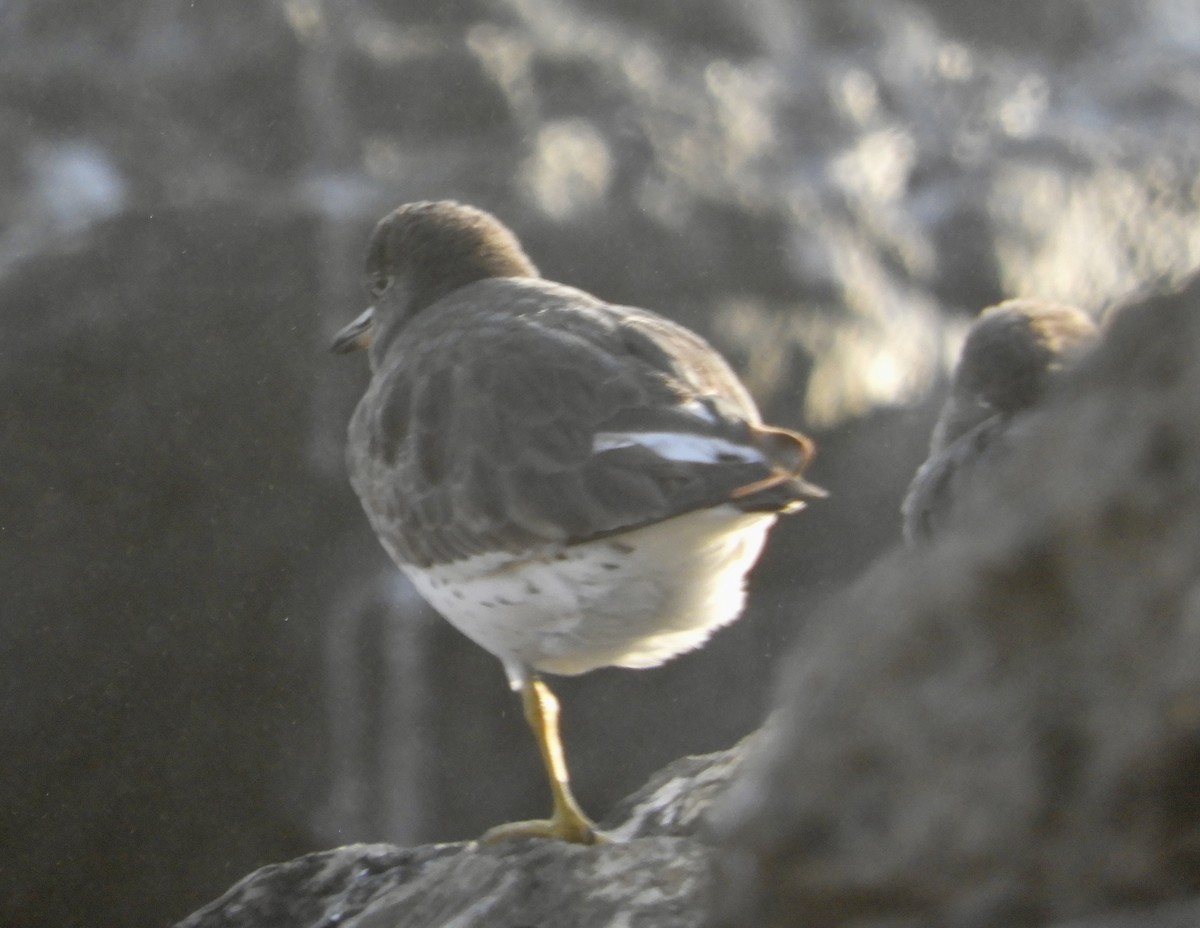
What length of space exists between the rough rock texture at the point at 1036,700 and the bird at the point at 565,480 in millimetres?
1054

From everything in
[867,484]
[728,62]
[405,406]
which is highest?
[728,62]

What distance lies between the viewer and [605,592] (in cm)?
270

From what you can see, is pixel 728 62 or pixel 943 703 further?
pixel 728 62

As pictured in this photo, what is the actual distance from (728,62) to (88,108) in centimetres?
262

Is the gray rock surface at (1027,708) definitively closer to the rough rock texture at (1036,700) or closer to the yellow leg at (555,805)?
the rough rock texture at (1036,700)

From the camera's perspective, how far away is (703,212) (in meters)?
5.54

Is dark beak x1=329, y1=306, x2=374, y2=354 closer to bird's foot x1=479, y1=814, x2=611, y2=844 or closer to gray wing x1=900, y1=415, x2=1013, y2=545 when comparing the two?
bird's foot x1=479, y1=814, x2=611, y2=844

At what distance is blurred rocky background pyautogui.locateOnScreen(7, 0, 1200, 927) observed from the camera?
4699 millimetres

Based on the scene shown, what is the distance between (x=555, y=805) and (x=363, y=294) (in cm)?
265

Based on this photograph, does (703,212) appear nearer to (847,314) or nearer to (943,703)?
(847,314)

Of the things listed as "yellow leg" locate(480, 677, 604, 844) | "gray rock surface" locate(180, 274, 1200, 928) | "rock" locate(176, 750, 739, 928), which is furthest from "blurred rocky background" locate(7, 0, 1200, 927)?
"gray rock surface" locate(180, 274, 1200, 928)

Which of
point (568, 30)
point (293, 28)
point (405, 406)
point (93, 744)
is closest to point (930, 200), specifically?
point (568, 30)

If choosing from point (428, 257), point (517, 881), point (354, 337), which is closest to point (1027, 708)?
point (517, 881)

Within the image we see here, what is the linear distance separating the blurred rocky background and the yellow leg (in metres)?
1.81
